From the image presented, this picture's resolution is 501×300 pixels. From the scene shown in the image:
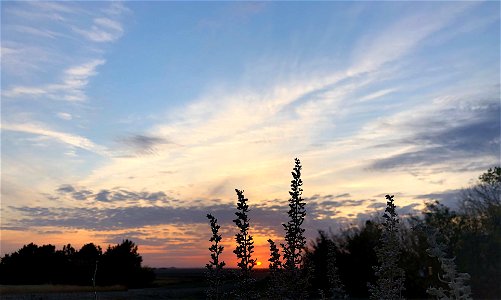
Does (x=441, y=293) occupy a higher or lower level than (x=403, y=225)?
lower

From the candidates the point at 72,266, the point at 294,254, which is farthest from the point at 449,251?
the point at 72,266

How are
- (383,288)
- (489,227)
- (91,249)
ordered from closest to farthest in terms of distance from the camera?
1. (383,288)
2. (489,227)
3. (91,249)

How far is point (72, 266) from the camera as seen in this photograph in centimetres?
6756

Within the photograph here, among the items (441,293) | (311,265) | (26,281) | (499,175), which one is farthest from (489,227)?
(26,281)

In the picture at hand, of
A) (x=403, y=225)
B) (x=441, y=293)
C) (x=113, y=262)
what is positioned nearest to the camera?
(x=441, y=293)

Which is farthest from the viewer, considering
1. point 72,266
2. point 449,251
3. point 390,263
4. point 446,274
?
point 72,266

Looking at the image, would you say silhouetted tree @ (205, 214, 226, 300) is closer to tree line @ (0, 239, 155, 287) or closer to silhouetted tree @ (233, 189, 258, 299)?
silhouetted tree @ (233, 189, 258, 299)

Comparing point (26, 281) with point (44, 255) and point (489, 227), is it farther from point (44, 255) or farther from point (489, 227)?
point (489, 227)

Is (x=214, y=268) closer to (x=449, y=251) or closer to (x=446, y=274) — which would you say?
(x=446, y=274)

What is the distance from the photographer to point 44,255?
70.8m

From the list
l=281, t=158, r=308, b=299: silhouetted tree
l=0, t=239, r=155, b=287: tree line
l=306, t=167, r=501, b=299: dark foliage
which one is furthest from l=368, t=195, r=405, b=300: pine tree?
l=0, t=239, r=155, b=287: tree line

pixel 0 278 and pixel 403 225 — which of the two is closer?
pixel 403 225

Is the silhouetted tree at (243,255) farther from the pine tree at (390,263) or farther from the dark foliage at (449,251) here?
the dark foliage at (449,251)

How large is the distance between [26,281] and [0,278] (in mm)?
3384
